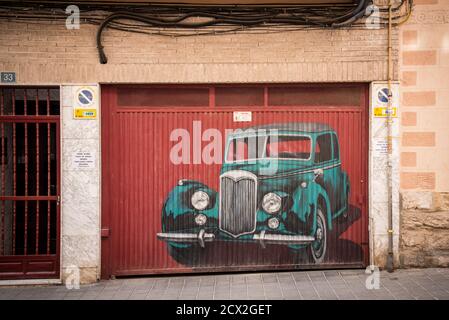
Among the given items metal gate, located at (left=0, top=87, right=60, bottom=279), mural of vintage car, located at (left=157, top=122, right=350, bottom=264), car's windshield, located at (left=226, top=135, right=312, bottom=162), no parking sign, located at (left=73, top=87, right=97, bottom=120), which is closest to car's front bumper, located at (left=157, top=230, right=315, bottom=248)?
mural of vintage car, located at (left=157, top=122, right=350, bottom=264)

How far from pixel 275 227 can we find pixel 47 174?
11.9 ft

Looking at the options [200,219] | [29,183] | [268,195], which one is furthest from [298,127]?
[29,183]

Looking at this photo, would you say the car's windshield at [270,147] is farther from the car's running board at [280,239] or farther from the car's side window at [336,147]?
the car's running board at [280,239]

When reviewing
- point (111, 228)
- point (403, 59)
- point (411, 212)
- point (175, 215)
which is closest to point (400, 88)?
point (403, 59)

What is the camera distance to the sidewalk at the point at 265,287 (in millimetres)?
5535

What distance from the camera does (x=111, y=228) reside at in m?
6.39

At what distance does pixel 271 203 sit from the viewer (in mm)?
6449

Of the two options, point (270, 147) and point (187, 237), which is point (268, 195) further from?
point (187, 237)

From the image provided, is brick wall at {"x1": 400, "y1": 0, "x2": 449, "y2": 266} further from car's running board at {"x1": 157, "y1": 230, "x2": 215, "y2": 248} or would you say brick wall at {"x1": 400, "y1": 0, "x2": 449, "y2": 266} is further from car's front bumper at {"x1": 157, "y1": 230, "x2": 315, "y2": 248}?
car's running board at {"x1": 157, "y1": 230, "x2": 215, "y2": 248}

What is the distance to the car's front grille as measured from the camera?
253 inches
